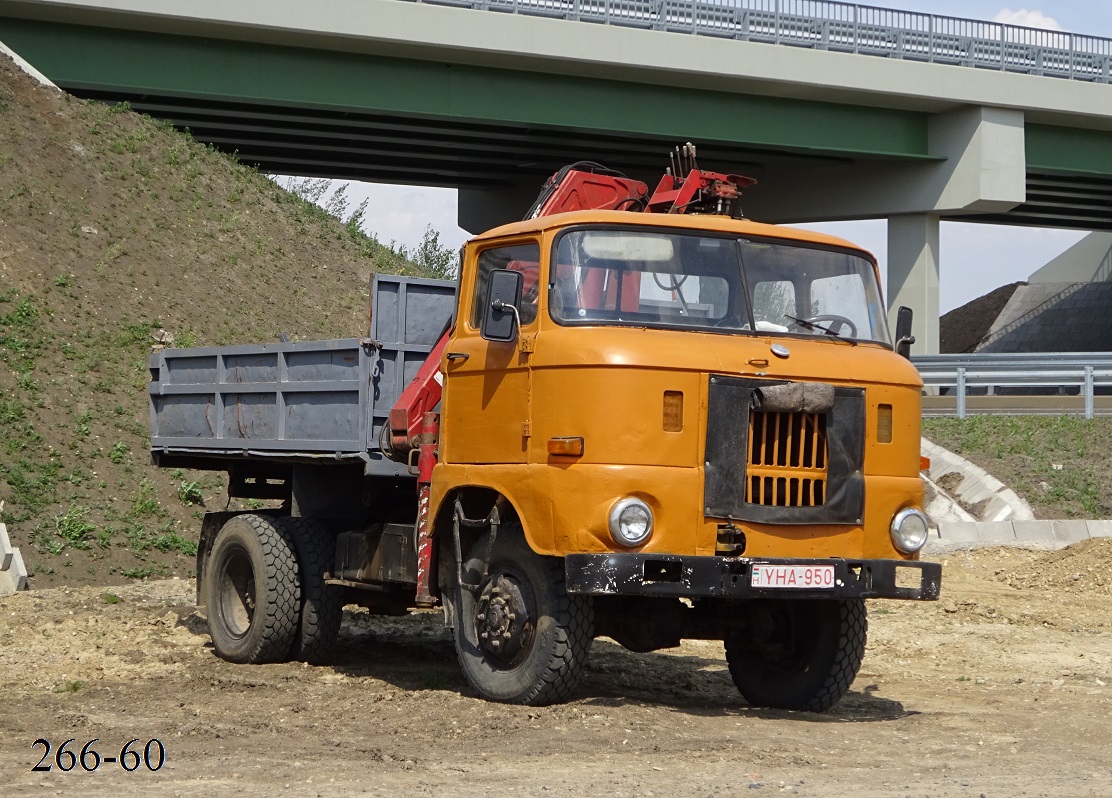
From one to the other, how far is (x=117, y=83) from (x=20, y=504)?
44.2 ft

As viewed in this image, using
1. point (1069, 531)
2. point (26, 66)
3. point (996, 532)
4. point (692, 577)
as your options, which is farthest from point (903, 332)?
point (26, 66)

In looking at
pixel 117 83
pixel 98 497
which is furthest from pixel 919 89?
pixel 98 497

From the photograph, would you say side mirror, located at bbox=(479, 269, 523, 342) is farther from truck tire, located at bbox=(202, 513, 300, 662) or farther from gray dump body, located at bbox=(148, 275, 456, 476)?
truck tire, located at bbox=(202, 513, 300, 662)

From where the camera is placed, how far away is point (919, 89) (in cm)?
3234

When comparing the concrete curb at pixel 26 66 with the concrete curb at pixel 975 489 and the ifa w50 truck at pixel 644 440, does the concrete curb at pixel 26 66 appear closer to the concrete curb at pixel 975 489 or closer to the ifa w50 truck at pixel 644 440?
the concrete curb at pixel 975 489

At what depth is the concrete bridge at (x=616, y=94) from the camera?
27328 mm

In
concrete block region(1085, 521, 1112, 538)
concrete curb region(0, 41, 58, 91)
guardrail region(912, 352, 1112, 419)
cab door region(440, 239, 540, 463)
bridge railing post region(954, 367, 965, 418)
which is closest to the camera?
cab door region(440, 239, 540, 463)

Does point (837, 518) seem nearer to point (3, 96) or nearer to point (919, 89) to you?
point (3, 96)

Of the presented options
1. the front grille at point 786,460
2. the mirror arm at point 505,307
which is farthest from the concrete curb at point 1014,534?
the mirror arm at point 505,307

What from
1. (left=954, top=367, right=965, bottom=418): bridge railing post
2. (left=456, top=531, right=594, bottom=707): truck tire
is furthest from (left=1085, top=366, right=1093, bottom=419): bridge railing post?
(left=456, top=531, right=594, bottom=707): truck tire

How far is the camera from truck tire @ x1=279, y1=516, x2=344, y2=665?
10211 mm

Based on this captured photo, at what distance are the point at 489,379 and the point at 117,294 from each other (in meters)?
15.2

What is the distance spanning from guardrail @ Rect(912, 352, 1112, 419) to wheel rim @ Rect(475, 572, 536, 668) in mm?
14908

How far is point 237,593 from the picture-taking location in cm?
1073
